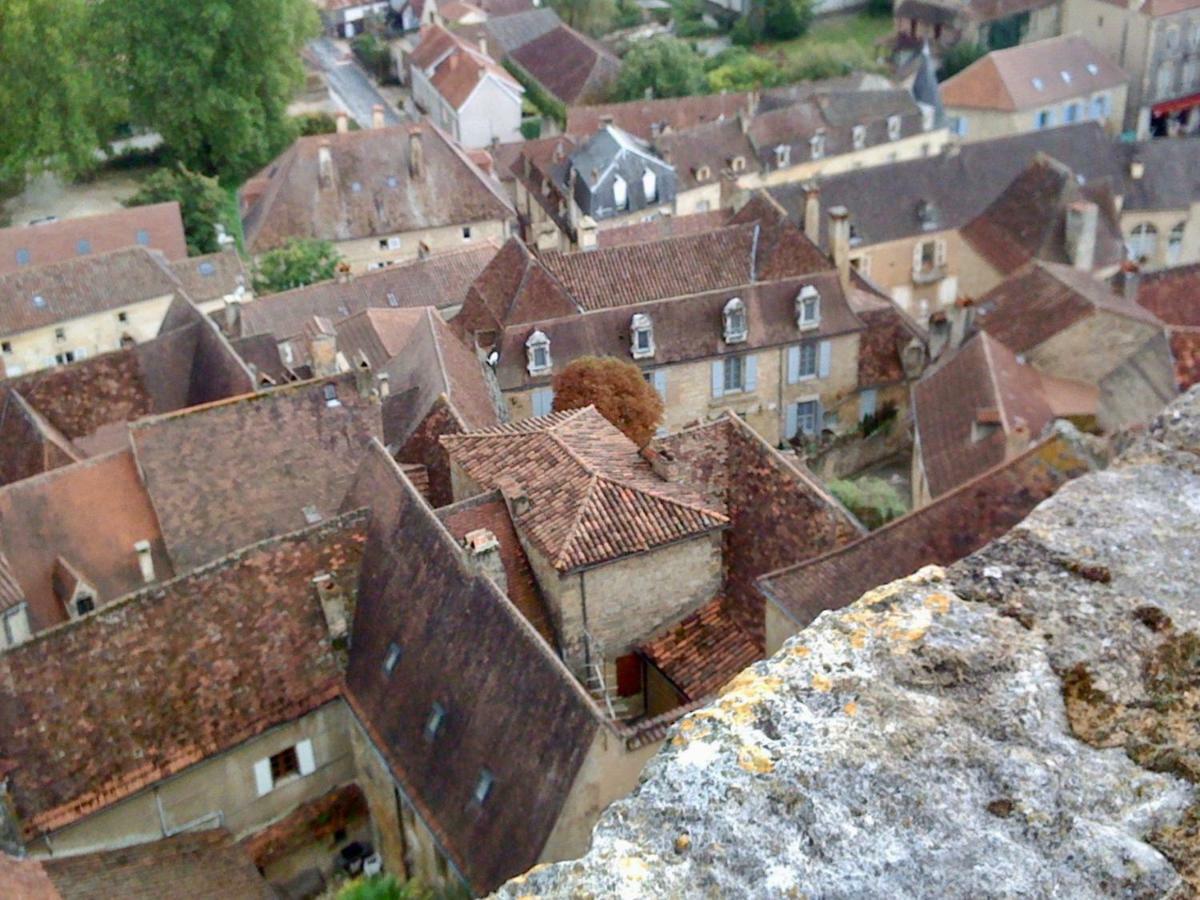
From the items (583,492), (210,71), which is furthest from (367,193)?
(583,492)

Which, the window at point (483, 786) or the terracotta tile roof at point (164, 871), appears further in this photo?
the terracotta tile roof at point (164, 871)

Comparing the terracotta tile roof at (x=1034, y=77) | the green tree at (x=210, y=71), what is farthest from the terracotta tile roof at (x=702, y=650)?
the terracotta tile roof at (x=1034, y=77)

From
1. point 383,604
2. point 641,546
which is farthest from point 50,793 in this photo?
point 641,546

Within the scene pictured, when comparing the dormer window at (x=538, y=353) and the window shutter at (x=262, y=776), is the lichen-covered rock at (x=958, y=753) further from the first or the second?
the dormer window at (x=538, y=353)

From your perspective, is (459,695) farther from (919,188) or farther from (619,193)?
(619,193)

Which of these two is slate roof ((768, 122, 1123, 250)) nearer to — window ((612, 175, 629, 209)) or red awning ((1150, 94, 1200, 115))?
window ((612, 175, 629, 209))

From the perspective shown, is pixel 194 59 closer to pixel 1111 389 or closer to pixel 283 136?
pixel 283 136
